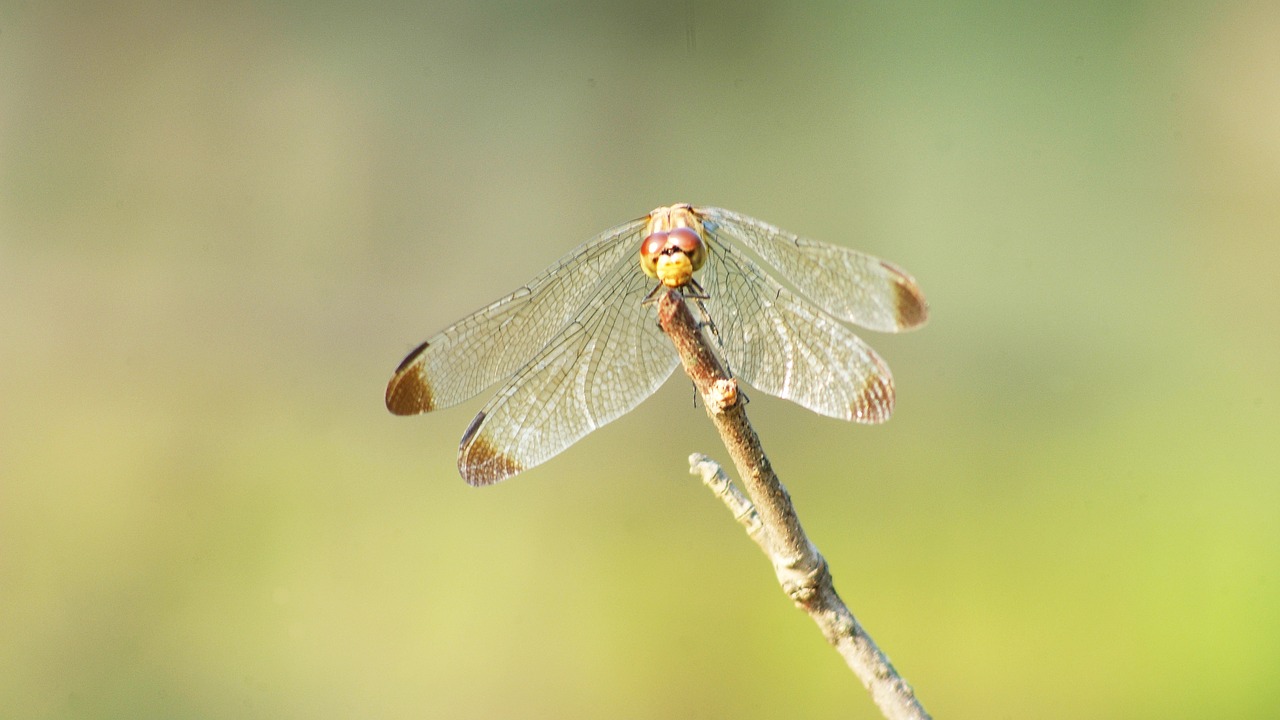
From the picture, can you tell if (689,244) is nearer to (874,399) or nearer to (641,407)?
(874,399)

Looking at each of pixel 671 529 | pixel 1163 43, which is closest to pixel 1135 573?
pixel 671 529

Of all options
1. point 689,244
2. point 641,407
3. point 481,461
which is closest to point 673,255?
point 689,244

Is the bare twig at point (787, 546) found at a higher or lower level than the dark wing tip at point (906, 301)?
lower

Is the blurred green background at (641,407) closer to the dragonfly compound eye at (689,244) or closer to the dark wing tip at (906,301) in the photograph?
the dark wing tip at (906,301)

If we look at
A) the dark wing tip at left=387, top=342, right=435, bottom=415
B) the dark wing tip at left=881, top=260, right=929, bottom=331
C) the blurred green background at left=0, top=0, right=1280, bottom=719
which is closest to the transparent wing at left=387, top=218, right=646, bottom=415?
the dark wing tip at left=387, top=342, right=435, bottom=415

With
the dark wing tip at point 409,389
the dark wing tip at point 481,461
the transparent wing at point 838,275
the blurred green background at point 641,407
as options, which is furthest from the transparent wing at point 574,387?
the blurred green background at point 641,407

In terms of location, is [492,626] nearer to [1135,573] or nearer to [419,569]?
[419,569]
